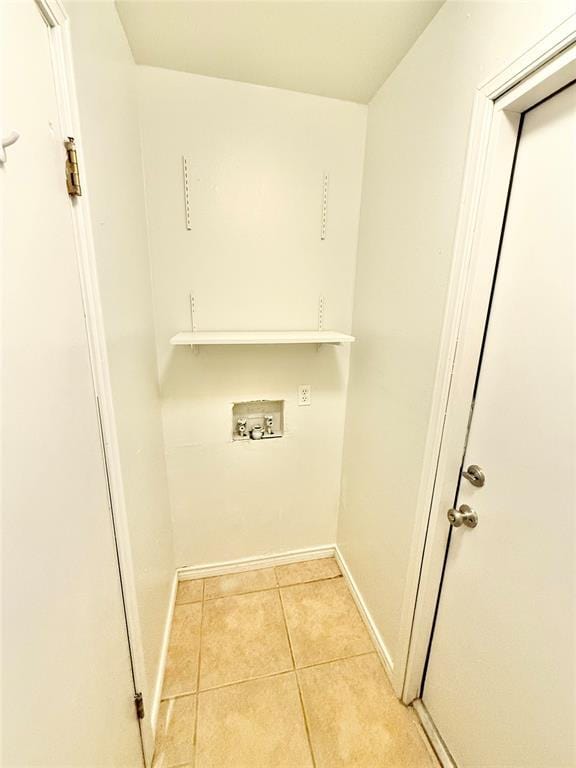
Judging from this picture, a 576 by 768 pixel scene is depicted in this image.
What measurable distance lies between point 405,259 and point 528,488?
2.87ft

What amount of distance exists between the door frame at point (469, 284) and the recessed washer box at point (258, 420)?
0.86 metres

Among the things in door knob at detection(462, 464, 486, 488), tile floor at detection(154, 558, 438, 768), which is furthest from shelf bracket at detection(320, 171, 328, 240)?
tile floor at detection(154, 558, 438, 768)

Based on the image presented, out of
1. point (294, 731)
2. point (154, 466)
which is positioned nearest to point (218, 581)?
point (294, 731)

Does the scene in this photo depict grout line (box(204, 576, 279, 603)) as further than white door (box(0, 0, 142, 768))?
Yes

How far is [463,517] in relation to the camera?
0.97 m

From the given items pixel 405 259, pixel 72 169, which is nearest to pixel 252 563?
pixel 405 259

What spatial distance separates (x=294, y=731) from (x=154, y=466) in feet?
3.83

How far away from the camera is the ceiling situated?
3.17ft

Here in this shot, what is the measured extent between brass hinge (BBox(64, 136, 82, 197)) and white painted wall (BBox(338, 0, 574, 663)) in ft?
3.35

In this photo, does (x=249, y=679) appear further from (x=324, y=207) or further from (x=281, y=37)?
(x=281, y=37)

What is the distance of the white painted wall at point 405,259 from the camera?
848 millimetres

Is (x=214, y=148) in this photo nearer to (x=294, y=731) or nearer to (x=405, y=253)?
(x=405, y=253)

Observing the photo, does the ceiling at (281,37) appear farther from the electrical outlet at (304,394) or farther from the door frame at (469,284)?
the electrical outlet at (304,394)

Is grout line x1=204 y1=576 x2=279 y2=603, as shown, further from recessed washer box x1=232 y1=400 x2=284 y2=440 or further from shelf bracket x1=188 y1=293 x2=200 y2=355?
shelf bracket x1=188 y1=293 x2=200 y2=355
